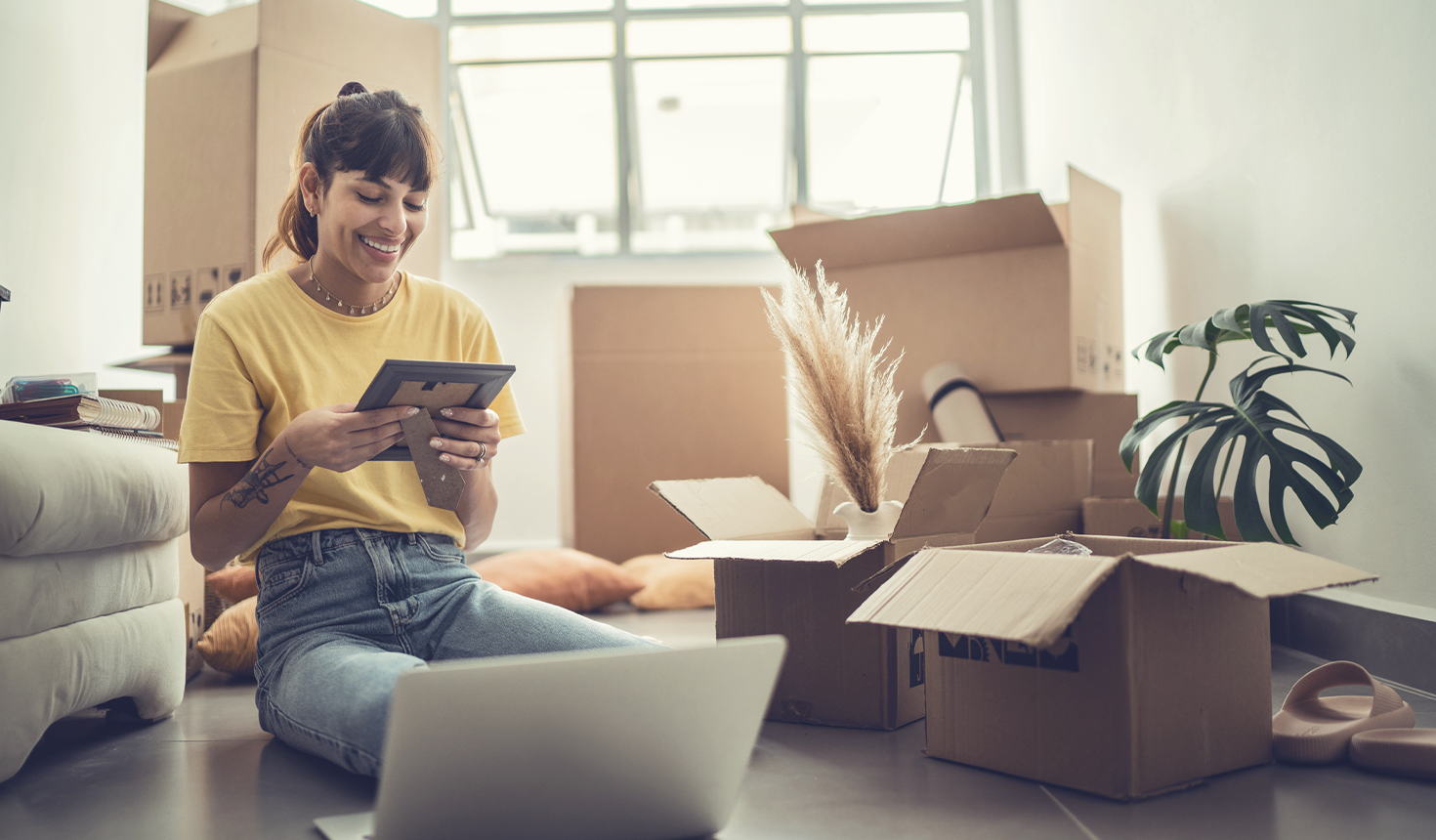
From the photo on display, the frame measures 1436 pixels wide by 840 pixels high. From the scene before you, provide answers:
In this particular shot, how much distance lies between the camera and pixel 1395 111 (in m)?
1.48

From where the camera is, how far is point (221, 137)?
2.17m

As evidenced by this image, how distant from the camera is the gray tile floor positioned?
917 mm

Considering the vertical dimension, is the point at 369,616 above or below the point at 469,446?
below

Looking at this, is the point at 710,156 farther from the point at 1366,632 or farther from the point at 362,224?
the point at 1366,632

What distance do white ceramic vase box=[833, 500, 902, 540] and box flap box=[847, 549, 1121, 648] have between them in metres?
0.27

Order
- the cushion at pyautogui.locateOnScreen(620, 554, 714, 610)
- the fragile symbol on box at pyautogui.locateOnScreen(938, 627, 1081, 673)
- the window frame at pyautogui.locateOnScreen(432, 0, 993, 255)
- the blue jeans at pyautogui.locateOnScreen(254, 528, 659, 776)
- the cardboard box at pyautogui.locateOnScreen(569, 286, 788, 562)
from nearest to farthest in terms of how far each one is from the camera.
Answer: the fragile symbol on box at pyautogui.locateOnScreen(938, 627, 1081, 673) → the blue jeans at pyautogui.locateOnScreen(254, 528, 659, 776) → the cushion at pyautogui.locateOnScreen(620, 554, 714, 610) → the cardboard box at pyautogui.locateOnScreen(569, 286, 788, 562) → the window frame at pyautogui.locateOnScreen(432, 0, 993, 255)

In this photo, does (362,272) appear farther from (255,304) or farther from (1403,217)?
(1403,217)

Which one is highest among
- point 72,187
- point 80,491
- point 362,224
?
point 72,187

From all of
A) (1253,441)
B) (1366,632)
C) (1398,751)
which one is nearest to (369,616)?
(1398,751)

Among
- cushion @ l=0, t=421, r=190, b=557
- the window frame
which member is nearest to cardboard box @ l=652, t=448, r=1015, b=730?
cushion @ l=0, t=421, r=190, b=557

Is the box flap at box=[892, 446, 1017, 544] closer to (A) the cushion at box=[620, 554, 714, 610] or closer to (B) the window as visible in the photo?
(A) the cushion at box=[620, 554, 714, 610]

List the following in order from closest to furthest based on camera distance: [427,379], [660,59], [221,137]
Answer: [427,379] < [221,137] < [660,59]

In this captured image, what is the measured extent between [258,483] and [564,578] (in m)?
1.37

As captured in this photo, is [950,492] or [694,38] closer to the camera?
[950,492]
